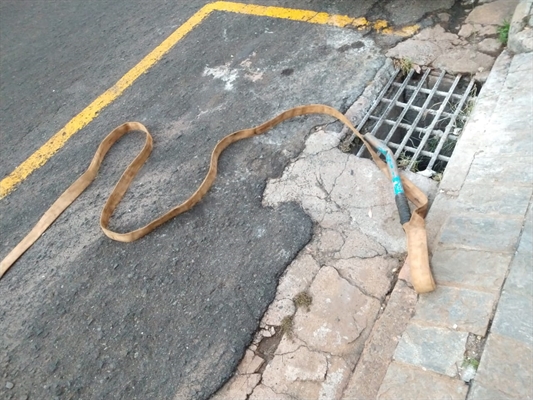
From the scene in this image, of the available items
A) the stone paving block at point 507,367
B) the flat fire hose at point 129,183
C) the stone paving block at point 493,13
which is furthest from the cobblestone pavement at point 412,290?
the stone paving block at point 493,13

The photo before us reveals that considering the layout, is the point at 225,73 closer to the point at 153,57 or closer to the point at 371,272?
the point at 153,57

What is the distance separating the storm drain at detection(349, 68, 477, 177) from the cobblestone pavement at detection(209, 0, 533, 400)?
0.20 meters

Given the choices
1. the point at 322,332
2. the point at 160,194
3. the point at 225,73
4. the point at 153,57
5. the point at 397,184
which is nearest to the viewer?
the point at 322,332

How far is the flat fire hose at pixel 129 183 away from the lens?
267 centimetres

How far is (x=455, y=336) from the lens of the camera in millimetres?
2238

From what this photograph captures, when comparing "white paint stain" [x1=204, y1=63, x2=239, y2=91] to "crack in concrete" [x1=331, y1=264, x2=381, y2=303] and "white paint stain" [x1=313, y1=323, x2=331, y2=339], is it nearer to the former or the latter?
"crack in concrete" [x1=331, y1=264, x2=381, y2=303]

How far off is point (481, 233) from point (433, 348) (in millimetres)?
663

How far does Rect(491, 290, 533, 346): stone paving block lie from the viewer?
2127 millimetres

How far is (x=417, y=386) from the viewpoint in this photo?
2160 millimetres

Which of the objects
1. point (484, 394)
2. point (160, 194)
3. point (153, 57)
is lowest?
point (484, 394)

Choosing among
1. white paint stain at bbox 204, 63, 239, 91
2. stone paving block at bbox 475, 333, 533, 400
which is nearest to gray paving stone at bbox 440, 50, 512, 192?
stone paving block at bbox 475, 333, 533, 400

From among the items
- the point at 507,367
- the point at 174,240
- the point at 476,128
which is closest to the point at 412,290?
the point at 507,367

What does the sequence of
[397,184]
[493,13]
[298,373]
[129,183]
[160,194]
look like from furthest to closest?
1. [493,13]
2. [129,183]
3. [160,194]
4. [397,184]
5. [298,373]

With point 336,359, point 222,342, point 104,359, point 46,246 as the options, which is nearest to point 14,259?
point 46,246
